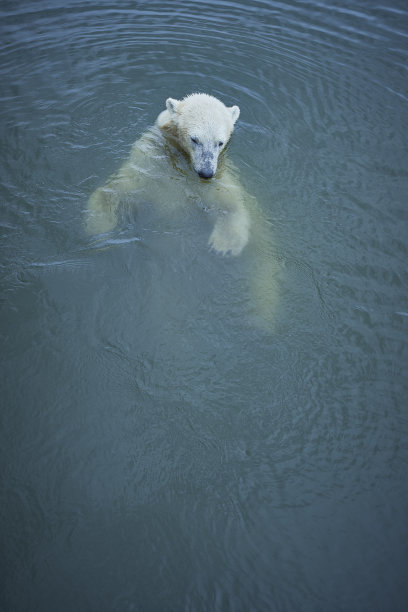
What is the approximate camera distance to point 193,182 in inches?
169

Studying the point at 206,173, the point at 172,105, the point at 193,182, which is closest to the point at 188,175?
the point at 193,182

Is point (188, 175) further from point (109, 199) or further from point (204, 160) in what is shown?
point (109, 199)

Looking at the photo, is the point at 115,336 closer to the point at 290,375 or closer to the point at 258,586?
the point at 290,375

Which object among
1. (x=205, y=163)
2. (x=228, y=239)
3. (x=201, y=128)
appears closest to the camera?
(x=228, y=239)

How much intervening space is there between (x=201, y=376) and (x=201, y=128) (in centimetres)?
247

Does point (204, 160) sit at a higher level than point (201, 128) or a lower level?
lower

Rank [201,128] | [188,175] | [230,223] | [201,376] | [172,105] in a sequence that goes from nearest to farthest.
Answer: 1. [201,376]
2. [230,223]
3. [201,128]
4. [188,175]
5. [172,105]

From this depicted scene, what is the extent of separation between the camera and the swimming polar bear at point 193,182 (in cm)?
378

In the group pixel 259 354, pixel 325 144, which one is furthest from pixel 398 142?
pixel 259 354

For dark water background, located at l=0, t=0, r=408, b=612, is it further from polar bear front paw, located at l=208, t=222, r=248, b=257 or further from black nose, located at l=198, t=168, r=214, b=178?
black nose, located at l=198, t=168, r=214, b=178

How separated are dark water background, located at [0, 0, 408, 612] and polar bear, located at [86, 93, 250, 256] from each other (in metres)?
0.16

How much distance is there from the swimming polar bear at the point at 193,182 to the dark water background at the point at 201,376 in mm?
147

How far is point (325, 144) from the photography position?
4.87m

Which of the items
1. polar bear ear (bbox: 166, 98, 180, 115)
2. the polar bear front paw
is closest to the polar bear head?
polar bear ear (bbox: 166, 98, 180, 115)
